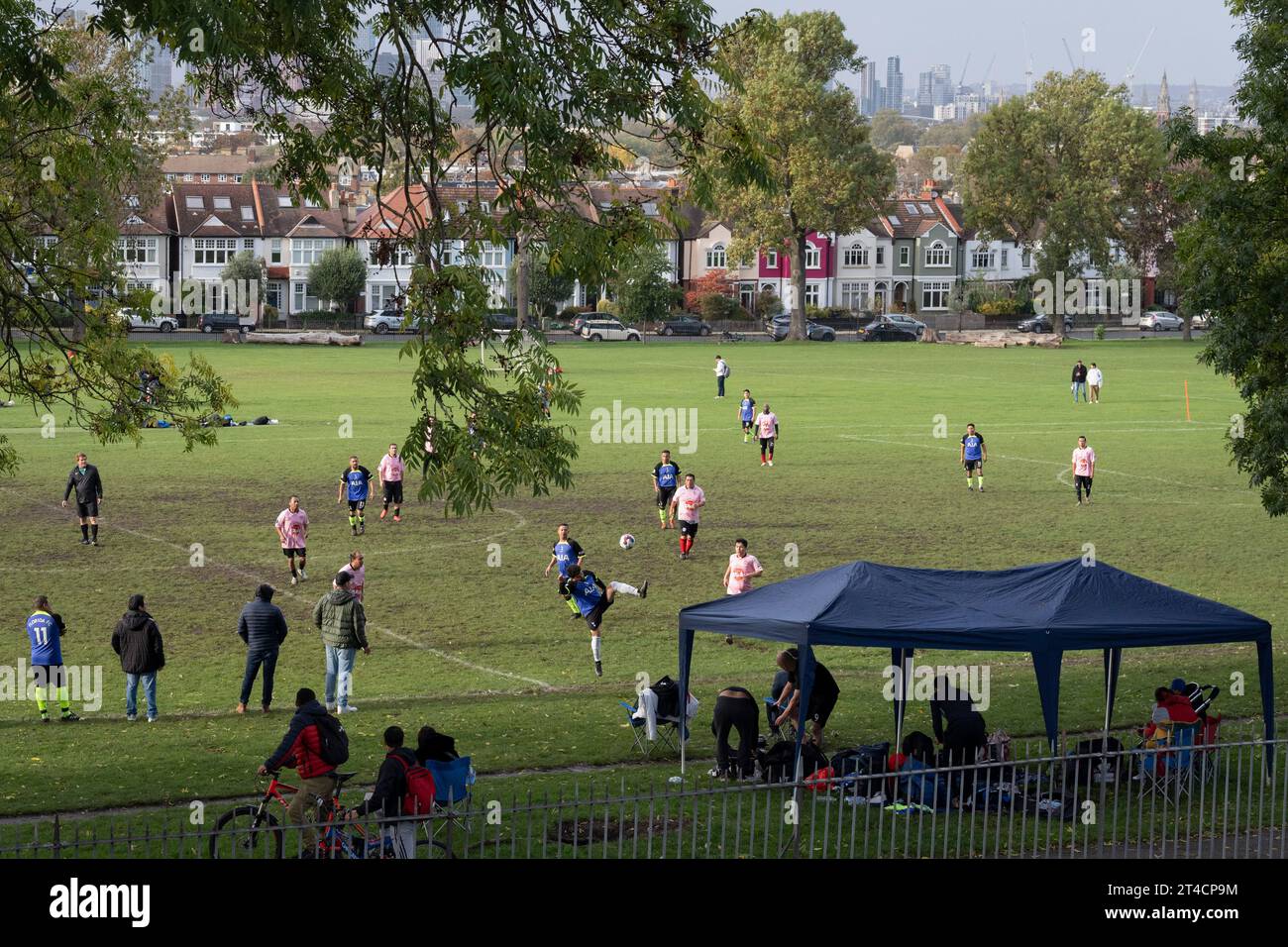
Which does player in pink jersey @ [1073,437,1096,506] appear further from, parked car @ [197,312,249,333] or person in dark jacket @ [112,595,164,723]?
parked car @ [197,312,249,333]

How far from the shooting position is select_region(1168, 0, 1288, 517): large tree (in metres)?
21.8

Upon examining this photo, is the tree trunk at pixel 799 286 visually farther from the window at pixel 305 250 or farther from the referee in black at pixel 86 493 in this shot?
the referee in black at pixel 86 493

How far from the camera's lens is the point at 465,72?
46.6 feet

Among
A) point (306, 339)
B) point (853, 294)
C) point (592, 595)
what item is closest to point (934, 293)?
point (853, 294)

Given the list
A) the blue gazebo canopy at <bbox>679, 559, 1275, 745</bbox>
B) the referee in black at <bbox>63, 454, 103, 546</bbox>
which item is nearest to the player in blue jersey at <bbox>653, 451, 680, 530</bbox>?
the referee in black at <bbox>63, 454, 103, 546</bbox>

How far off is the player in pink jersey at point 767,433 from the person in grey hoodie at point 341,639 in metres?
23.9

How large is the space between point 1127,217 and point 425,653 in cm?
11033

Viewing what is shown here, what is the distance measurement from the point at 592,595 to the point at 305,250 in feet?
340

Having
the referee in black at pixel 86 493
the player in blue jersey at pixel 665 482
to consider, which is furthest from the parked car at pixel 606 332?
the referee in black at pixel 86 493

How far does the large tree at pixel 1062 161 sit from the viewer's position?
352 ft

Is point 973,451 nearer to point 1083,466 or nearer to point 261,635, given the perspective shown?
point 1083,466

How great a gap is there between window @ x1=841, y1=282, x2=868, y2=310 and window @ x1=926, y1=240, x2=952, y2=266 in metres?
6.30
